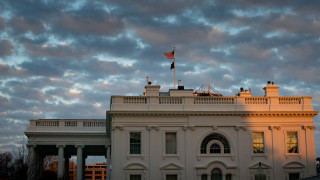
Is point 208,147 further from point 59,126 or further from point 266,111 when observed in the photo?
point 59,126

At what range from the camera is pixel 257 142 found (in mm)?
41562

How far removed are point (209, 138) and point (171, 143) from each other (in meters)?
3.48

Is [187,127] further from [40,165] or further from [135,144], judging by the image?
[40,165]

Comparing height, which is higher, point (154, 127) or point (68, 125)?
point (68, 125)

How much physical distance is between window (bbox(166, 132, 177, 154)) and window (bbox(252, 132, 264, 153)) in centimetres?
710

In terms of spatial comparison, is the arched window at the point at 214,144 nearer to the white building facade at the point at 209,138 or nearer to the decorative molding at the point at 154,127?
the white building facade at the point at 209,138

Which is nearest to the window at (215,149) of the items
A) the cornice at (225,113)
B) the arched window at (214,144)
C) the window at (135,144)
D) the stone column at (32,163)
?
the arched window at (214,144)

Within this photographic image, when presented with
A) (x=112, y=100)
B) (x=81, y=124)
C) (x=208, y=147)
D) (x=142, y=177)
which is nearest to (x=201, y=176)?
(x=208, y=147)

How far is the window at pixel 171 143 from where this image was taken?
134ft

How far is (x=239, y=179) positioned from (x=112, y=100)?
13.3m

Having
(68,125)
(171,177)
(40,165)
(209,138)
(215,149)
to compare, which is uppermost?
(68,125)

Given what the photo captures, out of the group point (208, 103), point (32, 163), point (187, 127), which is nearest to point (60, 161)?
point (32, 163)

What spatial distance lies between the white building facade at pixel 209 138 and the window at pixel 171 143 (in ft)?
0.29

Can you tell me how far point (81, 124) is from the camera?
51312 millimetres
